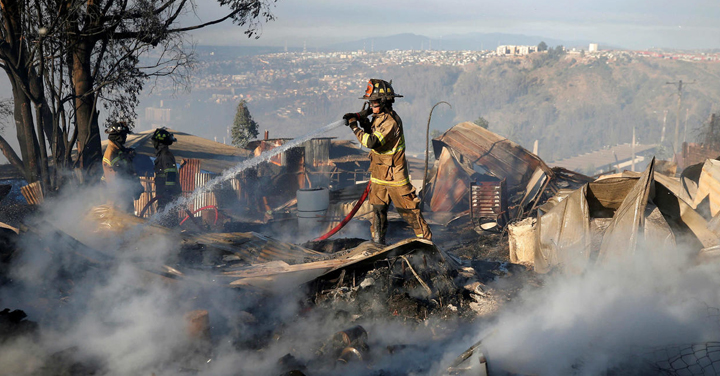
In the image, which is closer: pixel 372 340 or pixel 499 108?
pixel 372 340

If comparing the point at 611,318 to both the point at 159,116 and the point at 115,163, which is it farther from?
the point at 159,116

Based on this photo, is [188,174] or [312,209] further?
[188,174]

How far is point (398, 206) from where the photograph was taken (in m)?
5.73

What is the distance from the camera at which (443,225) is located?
11938mm

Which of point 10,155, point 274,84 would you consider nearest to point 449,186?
point 10,155

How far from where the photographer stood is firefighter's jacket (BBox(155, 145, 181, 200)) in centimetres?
825

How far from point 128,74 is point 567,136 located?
336 feet

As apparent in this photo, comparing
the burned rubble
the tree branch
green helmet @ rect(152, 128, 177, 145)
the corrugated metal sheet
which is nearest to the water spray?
green helmet @ rect(152, 128, 177, 145)

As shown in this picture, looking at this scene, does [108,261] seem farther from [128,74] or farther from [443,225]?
[443,225]

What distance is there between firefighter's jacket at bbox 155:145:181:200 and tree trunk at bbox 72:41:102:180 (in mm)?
1560

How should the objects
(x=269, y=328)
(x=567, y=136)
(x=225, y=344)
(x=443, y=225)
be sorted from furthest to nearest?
(x=567, y=136), (x=443, y=225), (x=269, y=328), (x=225, y=344)

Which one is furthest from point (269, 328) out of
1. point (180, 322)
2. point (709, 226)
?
point (709, 226)

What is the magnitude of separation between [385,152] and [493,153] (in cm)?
1087

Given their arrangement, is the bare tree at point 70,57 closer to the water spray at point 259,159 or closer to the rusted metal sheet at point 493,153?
the water spray at point 259,159
